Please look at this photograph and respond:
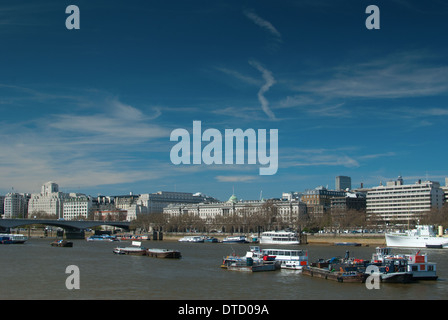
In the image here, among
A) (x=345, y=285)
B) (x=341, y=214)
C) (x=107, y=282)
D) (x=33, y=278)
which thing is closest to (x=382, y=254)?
(x=345, y=285)

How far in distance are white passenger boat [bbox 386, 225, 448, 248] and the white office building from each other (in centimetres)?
7081

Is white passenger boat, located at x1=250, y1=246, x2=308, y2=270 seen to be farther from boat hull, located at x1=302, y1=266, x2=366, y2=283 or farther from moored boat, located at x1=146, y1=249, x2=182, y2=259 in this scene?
moored boat, located at x1=146, y1=249, x2=182, y2=259

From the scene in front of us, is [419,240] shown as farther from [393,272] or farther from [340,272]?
[340,272]

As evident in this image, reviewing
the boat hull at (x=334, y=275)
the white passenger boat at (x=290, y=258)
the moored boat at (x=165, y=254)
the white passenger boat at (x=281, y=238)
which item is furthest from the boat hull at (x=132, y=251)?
the white passenger boat at (x=281, y=238)

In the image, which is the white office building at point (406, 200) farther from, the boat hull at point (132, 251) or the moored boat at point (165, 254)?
the moored boat at point (165, 254)

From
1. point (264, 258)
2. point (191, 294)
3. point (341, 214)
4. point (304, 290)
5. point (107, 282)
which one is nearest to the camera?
A: point (191, 294)

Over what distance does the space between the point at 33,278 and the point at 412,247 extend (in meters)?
80.3

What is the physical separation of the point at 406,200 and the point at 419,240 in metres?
87.1

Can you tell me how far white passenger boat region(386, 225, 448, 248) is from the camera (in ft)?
347

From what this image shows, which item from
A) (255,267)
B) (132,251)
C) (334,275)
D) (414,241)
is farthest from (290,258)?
(414,241)

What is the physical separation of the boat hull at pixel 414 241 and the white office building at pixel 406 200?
7126cm

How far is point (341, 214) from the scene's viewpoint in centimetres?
17125

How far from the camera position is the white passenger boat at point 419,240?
106 metres

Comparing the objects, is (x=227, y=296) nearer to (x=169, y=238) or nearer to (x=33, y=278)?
(x=33, y=278)
